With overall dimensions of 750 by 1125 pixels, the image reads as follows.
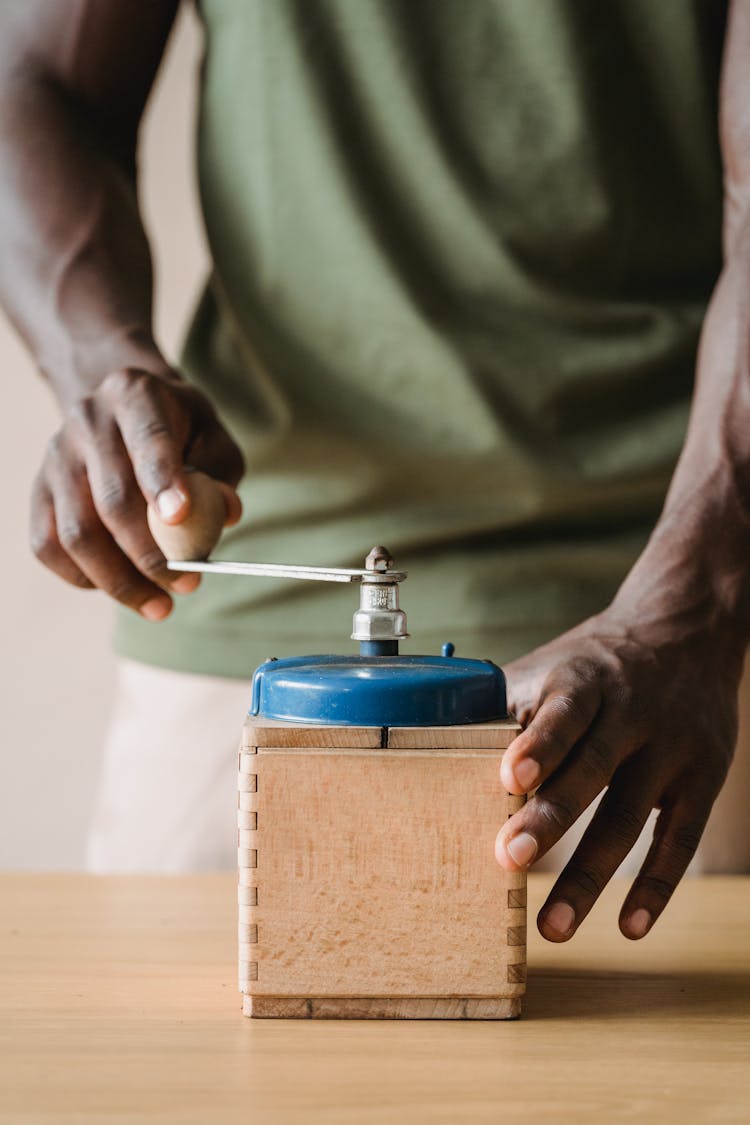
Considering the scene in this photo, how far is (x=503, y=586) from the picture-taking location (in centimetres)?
105

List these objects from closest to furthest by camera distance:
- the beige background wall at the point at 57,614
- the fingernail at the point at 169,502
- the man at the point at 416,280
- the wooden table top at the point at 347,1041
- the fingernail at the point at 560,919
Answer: the wooden table top at the point at 347,1041, the fingernail at the point at 560,919, the fingernail at the point at 169,502, the man at the point at 416,280, the beige background wall at the point at 57,614

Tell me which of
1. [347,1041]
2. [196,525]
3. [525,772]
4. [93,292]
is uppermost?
[93,292]

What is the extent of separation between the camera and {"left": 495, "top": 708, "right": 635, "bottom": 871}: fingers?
1.96ft

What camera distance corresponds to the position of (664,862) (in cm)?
69

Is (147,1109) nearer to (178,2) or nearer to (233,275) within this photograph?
(233,275)

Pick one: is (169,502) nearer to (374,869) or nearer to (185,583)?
(185,583)

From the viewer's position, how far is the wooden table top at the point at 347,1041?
52 cm

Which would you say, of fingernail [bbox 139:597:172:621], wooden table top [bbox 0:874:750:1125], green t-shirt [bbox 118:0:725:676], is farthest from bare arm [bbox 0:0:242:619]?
wooden table top [bbox 0:874:750:1125]

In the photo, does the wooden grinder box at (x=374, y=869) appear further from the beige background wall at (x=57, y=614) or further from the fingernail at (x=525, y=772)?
the beige background wall at (x=57, y=614)

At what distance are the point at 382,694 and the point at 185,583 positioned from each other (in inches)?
10.4

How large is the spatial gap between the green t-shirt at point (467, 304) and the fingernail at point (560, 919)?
0.42 meters

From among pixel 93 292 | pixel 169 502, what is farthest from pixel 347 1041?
pixel 93 292

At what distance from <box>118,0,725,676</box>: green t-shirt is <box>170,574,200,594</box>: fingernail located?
251 millimetres

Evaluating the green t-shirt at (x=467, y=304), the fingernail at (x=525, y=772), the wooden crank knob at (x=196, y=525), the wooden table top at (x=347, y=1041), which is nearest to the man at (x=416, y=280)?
the green t-shirt at (x=467, y=304)
